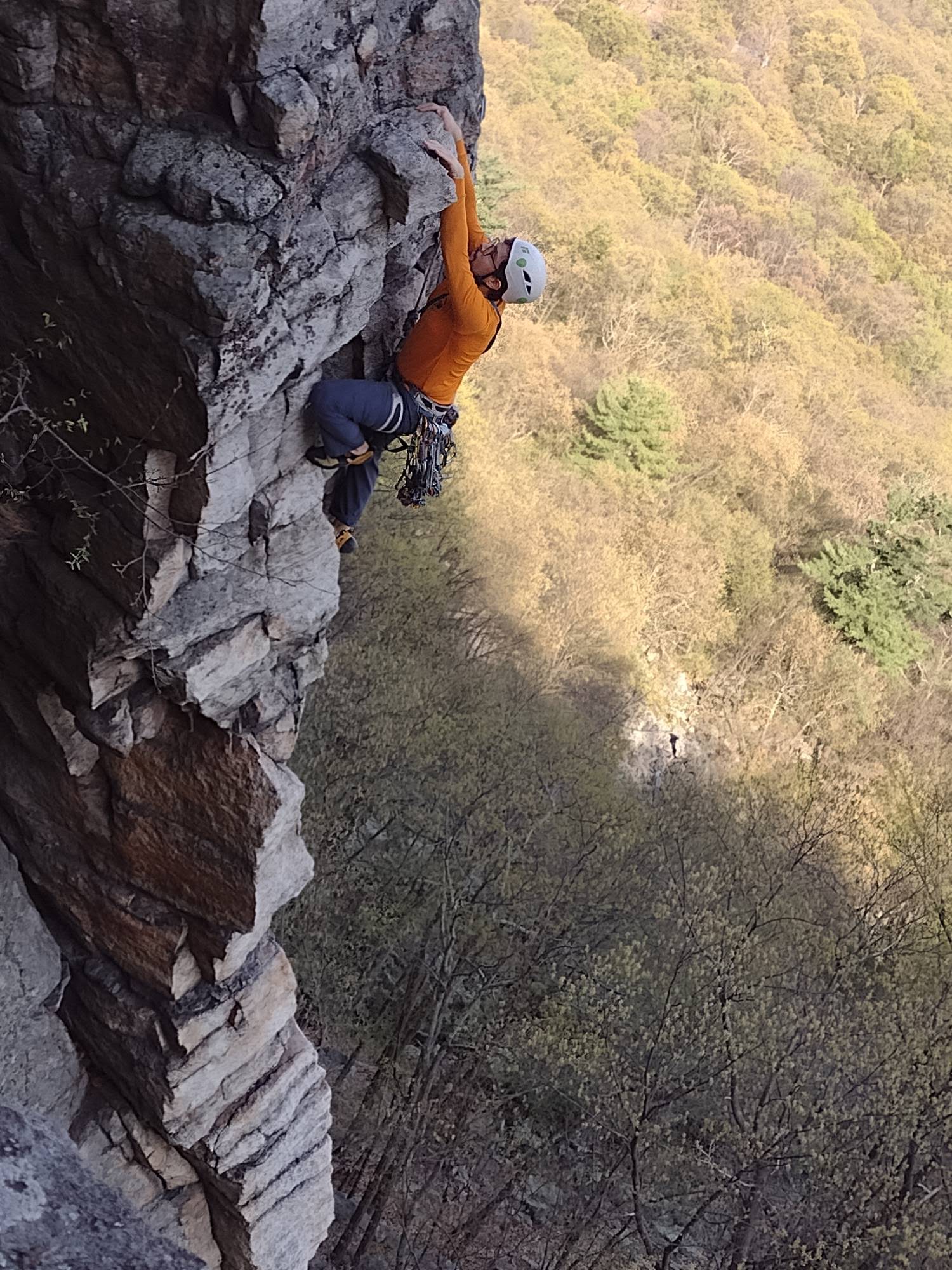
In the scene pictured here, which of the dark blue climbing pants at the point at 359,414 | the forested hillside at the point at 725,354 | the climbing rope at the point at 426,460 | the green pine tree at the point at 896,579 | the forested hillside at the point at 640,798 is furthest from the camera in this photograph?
the green pine tree at the point at 896,579

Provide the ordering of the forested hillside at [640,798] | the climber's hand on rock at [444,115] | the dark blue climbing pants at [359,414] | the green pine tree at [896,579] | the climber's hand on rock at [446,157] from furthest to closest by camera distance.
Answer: the green pine tree at [896,579] < the forested hillside at [640,798] < the dark blue climbing pants at [359,414] < the climber's hand on rock at [444,115] < the climber's hand on rock at [446,157]

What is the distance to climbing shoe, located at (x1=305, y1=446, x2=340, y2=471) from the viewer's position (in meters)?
5.09

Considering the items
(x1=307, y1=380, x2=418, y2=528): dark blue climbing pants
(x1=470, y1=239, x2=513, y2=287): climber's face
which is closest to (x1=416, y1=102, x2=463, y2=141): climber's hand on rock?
(x1=470, y1=239, x2=513, y2=287): climber's face

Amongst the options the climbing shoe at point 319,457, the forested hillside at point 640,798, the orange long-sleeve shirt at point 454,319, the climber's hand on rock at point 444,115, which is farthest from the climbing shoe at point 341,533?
the forested hillside at point 640,798

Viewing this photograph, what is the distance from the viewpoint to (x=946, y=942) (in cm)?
1392

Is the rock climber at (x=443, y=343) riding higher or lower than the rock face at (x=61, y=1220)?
higher

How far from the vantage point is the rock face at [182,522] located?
13.0 ft

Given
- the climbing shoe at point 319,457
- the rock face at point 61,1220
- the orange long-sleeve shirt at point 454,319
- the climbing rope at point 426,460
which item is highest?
the orange long-sleeve shirt at point 454,319

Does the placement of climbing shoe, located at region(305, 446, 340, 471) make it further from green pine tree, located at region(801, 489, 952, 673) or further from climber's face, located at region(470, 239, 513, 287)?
green pine tree, located at region(801, 489, 952, 673)

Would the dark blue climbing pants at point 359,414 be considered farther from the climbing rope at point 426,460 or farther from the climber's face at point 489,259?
the climber's face at point 489,259

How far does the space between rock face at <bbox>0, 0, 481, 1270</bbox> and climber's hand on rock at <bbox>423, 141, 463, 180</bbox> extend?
0.21 feet

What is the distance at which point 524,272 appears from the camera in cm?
514

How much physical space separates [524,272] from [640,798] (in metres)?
13.0

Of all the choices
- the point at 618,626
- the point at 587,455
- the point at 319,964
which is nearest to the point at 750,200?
the point at 587,455
